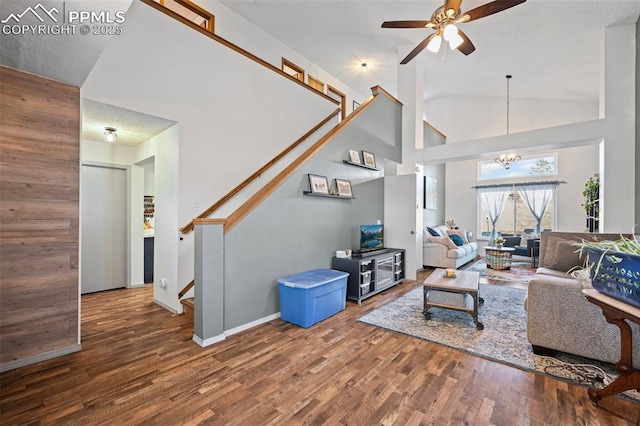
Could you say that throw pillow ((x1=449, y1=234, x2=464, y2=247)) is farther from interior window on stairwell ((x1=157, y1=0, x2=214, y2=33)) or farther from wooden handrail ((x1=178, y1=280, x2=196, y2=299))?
interior window on stairwell ((x1=157, y1=0, x2=214, y2=33))

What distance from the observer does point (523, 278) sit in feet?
17.5

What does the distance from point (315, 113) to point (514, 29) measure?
3538mm

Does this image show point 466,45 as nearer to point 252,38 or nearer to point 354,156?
point 354,156

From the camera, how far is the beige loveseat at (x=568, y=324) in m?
2.09

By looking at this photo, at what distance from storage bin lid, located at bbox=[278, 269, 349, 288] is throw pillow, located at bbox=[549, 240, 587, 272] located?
2.53m

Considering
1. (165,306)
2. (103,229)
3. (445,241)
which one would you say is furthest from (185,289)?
(445,241)

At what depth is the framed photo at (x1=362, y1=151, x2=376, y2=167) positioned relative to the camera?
4.85 metres

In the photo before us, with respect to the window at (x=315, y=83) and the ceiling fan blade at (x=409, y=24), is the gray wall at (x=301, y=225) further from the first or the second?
the window at (x=315, y=83)

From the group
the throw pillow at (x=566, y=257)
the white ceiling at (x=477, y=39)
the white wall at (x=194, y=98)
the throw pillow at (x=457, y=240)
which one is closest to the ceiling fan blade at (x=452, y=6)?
the white ceiling at (x=477, y=39)

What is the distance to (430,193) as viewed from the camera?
7.82 meters

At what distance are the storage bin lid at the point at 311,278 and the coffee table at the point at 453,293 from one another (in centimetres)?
103

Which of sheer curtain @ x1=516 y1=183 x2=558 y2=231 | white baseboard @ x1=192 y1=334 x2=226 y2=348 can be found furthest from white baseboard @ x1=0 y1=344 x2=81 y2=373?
sheer curtain @ x1=516 y1=183 x2=558 y2=231

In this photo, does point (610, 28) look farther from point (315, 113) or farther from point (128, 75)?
point (128, 75)

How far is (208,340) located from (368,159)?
3.71 metres
